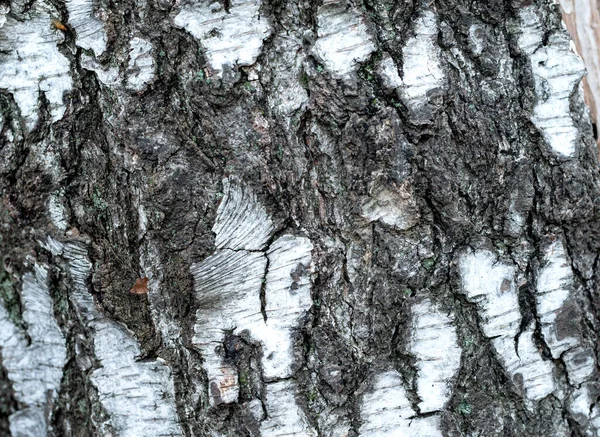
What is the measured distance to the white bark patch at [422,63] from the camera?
112 centimetres

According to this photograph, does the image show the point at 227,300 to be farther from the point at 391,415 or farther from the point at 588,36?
the point at 588,36

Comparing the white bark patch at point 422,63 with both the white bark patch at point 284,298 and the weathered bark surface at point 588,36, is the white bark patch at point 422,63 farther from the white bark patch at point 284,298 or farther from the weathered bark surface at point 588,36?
the weathered bark surface at point 588,36

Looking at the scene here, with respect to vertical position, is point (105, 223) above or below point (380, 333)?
above

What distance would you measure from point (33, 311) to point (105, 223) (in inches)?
8.9

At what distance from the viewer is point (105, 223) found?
117cm

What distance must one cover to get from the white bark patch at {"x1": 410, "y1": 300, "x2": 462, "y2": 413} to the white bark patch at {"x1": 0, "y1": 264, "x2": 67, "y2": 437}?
0.74 metres

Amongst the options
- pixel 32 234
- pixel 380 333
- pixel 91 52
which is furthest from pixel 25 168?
pixel 380 333

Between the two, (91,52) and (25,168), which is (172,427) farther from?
(91,52)

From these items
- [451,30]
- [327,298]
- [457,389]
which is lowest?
[457,389]

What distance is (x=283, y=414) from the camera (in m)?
1.16

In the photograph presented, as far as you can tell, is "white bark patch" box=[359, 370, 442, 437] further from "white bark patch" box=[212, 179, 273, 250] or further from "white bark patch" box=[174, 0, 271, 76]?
"white bark patch" box=[174, 0, 271, 76]

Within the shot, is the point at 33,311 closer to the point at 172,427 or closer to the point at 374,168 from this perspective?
the point at 172,427

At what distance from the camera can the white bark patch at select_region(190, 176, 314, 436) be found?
1.14 metres

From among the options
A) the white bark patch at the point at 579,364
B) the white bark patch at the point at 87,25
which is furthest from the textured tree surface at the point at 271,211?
the white bark patch at the point at 579,364
